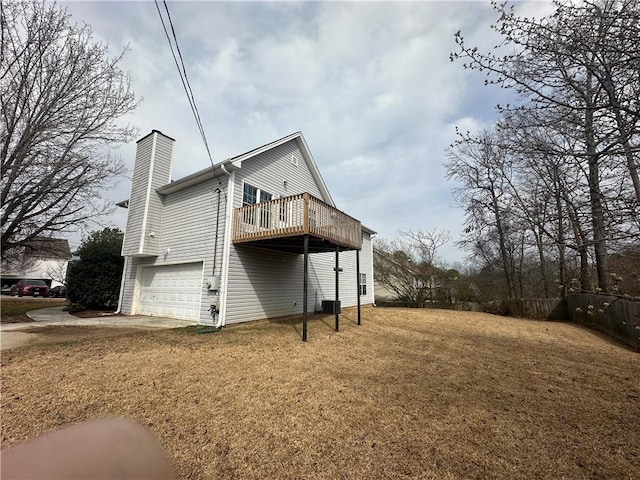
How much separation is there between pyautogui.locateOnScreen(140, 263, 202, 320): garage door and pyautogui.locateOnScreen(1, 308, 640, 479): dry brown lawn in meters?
2.93

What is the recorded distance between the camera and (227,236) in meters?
8.88

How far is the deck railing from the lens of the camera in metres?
7.71

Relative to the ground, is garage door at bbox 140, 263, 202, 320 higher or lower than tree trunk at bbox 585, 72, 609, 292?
lower

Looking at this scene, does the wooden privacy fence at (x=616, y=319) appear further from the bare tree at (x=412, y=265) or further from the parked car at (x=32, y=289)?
the parked car at (x=32, y=289)

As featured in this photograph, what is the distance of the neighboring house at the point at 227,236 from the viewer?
28.1 ft

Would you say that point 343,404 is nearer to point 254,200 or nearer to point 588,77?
point 588,77

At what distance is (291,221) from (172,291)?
5634 millimetres

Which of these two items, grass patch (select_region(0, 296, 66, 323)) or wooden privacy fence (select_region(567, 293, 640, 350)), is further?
grass patch (select_region(0, 296, 66, 323))

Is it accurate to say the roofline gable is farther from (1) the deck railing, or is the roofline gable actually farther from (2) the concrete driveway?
(2) the concrete driveway

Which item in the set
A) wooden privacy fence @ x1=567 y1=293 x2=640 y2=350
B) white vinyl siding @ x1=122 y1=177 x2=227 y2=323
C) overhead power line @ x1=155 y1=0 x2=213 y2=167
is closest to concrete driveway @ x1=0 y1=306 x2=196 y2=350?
white vinyl siding @ x1=122 y1=177 x2=227 y2=323

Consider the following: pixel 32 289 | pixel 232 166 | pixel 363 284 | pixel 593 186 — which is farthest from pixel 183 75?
pixel 32 289

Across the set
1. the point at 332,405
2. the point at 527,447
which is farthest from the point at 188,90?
the point at 527,447

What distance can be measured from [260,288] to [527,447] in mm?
8167

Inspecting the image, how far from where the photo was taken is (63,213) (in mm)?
10156
